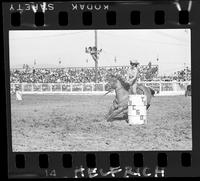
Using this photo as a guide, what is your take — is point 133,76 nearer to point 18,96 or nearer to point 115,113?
point 115,113

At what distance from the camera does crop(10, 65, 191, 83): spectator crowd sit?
8.79 metres

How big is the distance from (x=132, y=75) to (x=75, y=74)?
17.9 inches

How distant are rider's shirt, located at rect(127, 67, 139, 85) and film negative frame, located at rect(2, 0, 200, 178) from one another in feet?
1.12

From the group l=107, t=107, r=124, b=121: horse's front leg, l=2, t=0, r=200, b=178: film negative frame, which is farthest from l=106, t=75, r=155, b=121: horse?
l=2, t=0, r=200, b=178: film negative frame

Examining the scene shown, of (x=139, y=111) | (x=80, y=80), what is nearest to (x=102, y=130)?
(x=139, y=111)

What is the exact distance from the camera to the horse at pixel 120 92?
884 centimetres

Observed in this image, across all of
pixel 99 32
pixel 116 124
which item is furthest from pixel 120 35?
pixel 116 124

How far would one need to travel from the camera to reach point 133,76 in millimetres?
8828

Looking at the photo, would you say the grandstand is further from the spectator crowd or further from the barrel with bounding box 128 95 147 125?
the barrel with bounding box 128 95 147 125

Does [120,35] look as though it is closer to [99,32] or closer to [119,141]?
[99,32]

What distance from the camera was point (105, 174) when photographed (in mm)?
8836

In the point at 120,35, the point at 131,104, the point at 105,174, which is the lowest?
the point at 105,174
